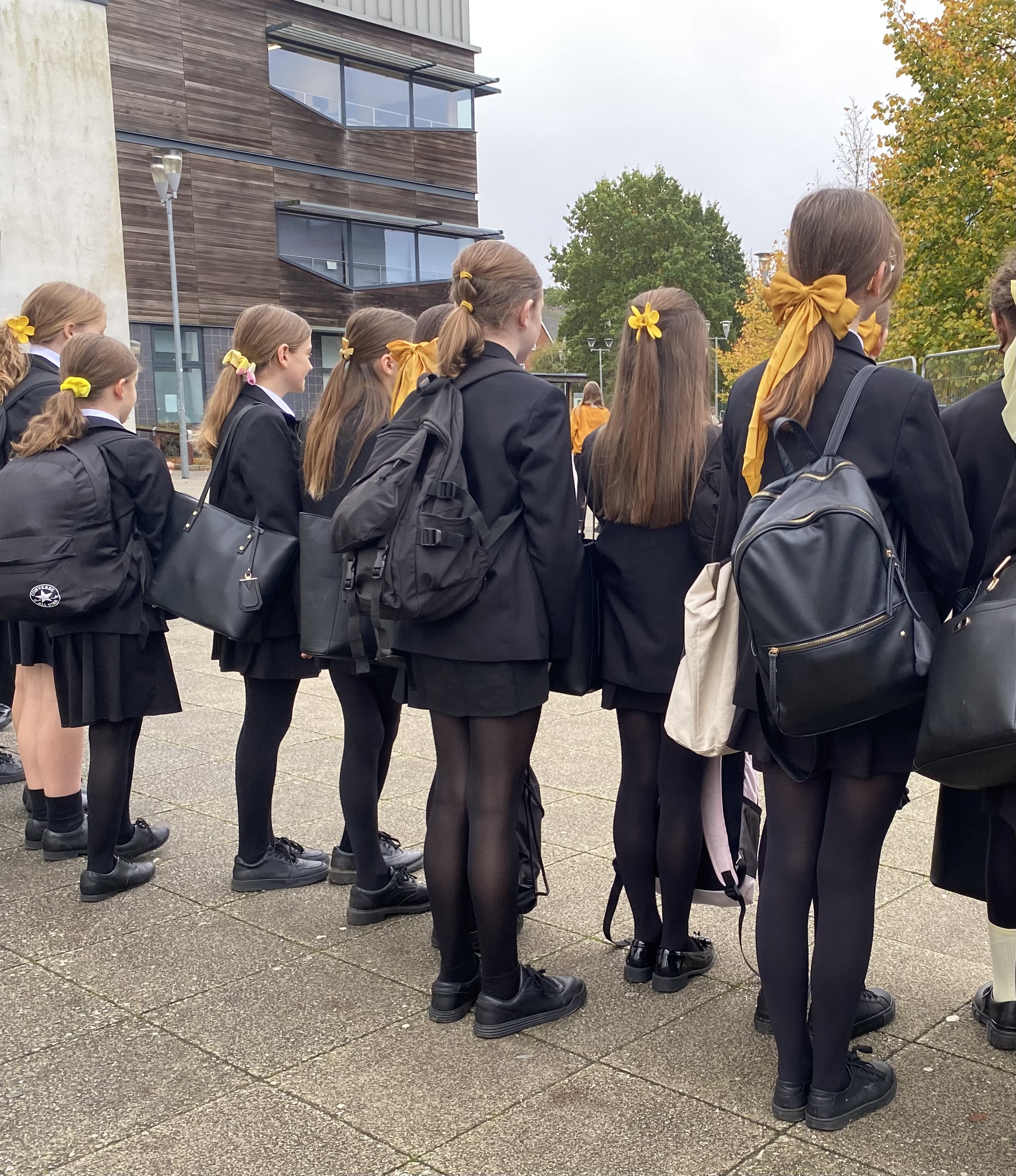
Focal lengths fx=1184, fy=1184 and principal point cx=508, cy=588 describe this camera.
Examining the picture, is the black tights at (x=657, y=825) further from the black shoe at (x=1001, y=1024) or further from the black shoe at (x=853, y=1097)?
the black shoe at (x=1001, y=1024)

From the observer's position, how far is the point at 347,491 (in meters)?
4.02

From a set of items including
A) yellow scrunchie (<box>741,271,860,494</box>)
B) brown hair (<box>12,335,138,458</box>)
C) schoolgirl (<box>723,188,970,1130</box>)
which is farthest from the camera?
brown hair (<box>12,335,138,458</box>)

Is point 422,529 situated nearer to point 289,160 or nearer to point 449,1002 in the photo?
point 449,1002

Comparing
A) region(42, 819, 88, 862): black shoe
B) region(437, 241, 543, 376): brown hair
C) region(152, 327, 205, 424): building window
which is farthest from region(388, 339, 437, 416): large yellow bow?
region(152, 327, 205, 424): building window

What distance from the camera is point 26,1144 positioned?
107 inches

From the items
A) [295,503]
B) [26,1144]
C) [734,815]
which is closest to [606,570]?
[734,815]

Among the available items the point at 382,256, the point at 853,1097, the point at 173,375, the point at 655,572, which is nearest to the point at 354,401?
the point at 655,572

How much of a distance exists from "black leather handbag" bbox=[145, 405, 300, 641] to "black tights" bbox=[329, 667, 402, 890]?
38 cm

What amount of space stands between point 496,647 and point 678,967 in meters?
1.15

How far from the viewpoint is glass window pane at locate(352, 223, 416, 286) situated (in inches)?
1328

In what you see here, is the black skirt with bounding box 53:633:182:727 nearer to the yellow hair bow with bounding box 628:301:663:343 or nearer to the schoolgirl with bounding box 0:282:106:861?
the schoolgirl with bounding box 0:282:106:861

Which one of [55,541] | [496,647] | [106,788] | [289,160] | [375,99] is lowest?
[106,788]

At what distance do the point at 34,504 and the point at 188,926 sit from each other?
1.55 m

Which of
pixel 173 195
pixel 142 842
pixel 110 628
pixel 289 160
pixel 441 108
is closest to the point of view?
pixel 110 628
